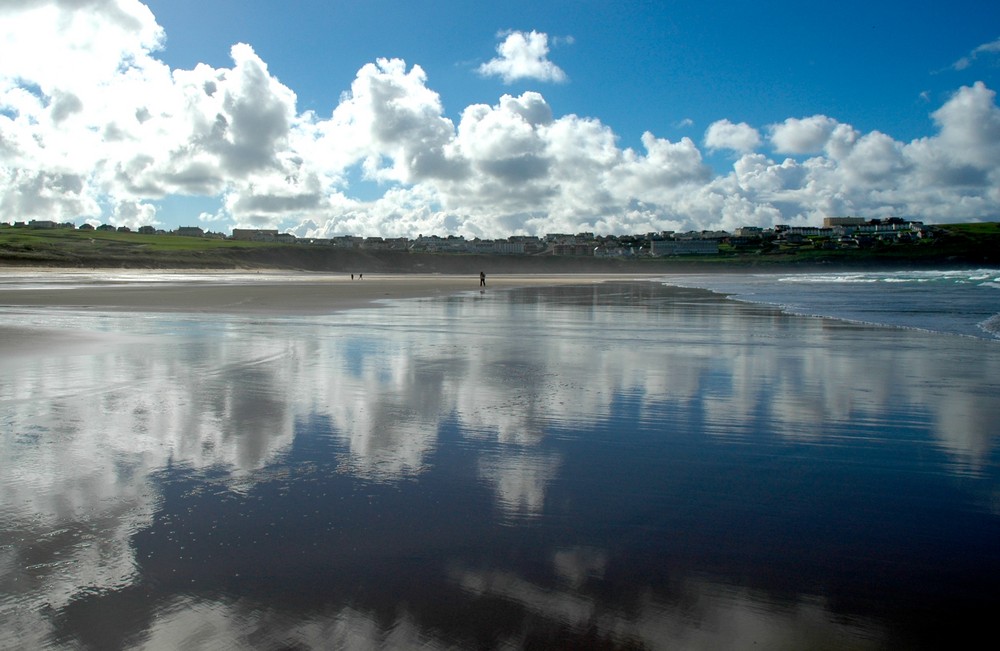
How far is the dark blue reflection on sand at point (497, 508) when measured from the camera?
12.7ft

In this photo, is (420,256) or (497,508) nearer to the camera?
(497,508)

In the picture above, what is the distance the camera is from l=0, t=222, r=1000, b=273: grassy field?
99.9m

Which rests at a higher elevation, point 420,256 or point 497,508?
point 420,256

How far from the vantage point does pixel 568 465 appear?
6707mm

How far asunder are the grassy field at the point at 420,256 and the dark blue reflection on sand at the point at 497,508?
87644 mm

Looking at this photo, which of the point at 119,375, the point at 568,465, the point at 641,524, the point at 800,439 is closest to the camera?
the point at 641,524

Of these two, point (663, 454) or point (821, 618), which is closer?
point (821, 618)

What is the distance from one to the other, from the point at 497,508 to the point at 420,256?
500ft

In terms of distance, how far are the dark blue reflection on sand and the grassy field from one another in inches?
3451

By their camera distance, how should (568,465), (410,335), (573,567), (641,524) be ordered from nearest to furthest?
(573,567)
(641,524)
(568,465)
(410,335)

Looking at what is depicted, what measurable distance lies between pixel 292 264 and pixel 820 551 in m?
125

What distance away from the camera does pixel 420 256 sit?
156250 mm

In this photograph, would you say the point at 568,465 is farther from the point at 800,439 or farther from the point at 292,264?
the point at 292,264

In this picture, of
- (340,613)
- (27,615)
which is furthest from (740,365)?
(27,615)
